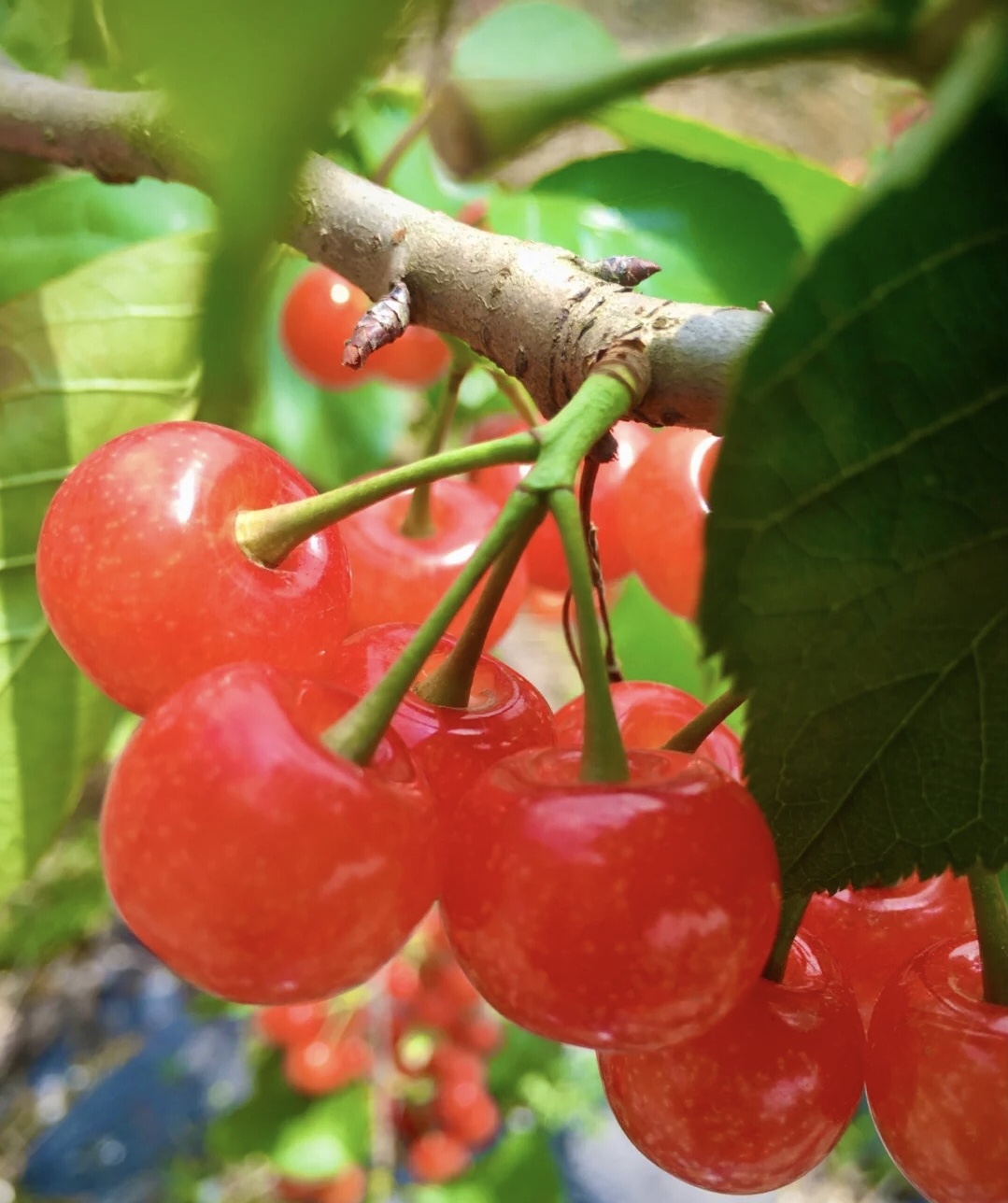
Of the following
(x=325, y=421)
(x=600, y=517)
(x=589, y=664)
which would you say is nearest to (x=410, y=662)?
(x=589, y=664)

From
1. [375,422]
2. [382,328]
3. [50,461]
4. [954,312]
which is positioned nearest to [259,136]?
[954,312]

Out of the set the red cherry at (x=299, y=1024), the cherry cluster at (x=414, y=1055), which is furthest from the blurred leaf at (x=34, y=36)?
the red cherry at (x=299, y=1024)

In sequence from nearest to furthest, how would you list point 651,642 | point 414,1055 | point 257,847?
point 257,847, point 651,642, point 414,1055

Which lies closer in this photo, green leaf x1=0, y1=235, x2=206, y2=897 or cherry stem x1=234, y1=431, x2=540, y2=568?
cherry stem x1=234, y1=431, x2=540, y2=568

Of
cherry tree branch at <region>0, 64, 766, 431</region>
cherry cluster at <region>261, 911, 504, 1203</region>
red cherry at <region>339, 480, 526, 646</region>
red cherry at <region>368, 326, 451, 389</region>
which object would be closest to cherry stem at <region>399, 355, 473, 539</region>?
red cherry at <region>339, 480, 526, 646</region>

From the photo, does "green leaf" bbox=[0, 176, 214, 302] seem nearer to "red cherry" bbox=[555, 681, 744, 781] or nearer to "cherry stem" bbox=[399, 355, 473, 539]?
"cherry stem" bbox=[399, 355, 473, 539]

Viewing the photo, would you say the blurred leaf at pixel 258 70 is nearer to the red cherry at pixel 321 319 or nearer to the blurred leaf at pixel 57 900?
the red cherry at pixel 321 319

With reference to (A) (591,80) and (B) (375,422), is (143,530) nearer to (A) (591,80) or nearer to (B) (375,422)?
(A) (591,80)

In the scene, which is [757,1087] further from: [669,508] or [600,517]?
[600,517]
